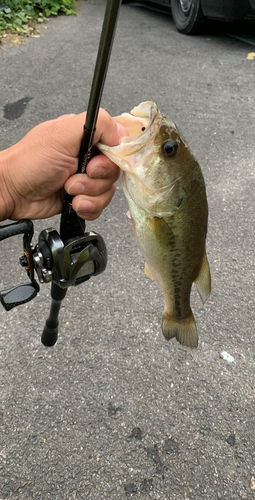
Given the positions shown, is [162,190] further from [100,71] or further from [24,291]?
[24,291]

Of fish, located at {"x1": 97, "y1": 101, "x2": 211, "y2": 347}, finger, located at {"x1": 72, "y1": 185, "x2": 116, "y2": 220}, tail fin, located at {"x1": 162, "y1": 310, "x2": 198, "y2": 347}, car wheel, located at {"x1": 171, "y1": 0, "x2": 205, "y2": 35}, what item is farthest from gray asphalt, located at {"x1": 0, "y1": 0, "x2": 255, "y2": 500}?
car wheel, located at {"x1": 171, "y1": 0, "x2": 205, "y2": 35}

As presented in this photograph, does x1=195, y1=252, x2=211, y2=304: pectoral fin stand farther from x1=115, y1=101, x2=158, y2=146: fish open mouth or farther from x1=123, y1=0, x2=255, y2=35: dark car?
x1=123, y1=0, x2=255, y2=35: dark car

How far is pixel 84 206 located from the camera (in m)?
1.24

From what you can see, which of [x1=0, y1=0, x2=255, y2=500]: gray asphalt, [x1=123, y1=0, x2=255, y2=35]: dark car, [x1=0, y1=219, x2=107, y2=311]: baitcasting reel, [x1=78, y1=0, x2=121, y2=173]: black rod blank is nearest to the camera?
[x1=78, y1=0, x2=121, y2=173]: black rod blank

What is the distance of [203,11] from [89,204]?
6.23 metres

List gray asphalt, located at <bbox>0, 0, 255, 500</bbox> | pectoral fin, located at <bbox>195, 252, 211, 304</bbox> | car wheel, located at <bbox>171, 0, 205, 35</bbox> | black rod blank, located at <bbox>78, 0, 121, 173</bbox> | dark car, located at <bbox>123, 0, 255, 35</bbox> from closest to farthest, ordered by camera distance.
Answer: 1. black rod blank, located at <bbox>78, 0, 121, 173</bbox>
2. pectoral fin, located at <bbox>195, 252, 211, 304</bbox>
3. gray asphalt, located at <bbox>0, 0, 255, 500</bbox>
4. dark car, located at <bbox>123, 0, 255, 35</bbox>
5. car wheel, located at <bbox>171, 0, 205, 35</bbox>

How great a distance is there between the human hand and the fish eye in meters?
0.18

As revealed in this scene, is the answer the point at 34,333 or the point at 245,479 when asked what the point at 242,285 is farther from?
the point at 34,333

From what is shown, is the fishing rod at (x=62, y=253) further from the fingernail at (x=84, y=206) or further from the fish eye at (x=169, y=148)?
the fish eye at (x=169, y=148)

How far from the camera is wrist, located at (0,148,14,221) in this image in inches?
50.5

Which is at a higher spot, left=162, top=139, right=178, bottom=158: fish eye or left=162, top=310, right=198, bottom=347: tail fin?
left=162, top=139, right=178, bottom=158: fish eye

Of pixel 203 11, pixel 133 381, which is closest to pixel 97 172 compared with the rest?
pixel 133 381

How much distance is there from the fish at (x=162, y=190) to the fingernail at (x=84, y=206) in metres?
0.14

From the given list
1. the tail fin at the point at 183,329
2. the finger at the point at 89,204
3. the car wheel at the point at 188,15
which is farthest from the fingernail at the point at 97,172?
the car wheel at the point at 188,15
